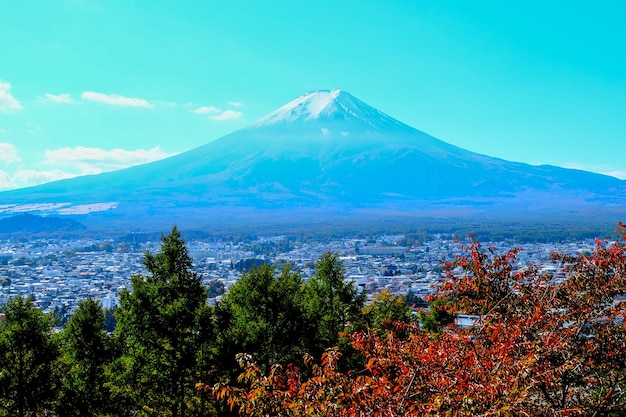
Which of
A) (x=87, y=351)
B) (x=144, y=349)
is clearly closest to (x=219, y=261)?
(x=87, y=351)

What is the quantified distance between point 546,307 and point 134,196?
600ft

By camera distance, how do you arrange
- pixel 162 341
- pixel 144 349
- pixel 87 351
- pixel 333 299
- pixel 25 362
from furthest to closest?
pixel 333 299
pixel 87 351
pixel 25 362
pixel 162 341
pixel 144 349

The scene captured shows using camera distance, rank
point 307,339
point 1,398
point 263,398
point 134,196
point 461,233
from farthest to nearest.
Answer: point 134,196, point 461,233, point 307,339, point 1,398, point 263,398

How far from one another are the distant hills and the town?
48.5ft

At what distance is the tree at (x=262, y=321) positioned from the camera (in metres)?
11.7

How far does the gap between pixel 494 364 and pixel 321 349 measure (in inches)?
385

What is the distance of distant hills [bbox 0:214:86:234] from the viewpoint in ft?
391

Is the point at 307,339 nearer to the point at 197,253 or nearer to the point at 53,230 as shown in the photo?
the point at 197,253

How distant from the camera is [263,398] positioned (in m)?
4.26

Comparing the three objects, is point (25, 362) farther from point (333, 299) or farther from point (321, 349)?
point (333, 299)

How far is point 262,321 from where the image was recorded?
12.4m

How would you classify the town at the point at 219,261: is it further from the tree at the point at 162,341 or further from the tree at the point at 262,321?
the tree at the point at 162,341

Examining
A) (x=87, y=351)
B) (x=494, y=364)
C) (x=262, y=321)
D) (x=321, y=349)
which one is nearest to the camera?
(x=494, y=364)

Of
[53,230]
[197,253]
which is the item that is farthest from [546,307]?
[53,230]
